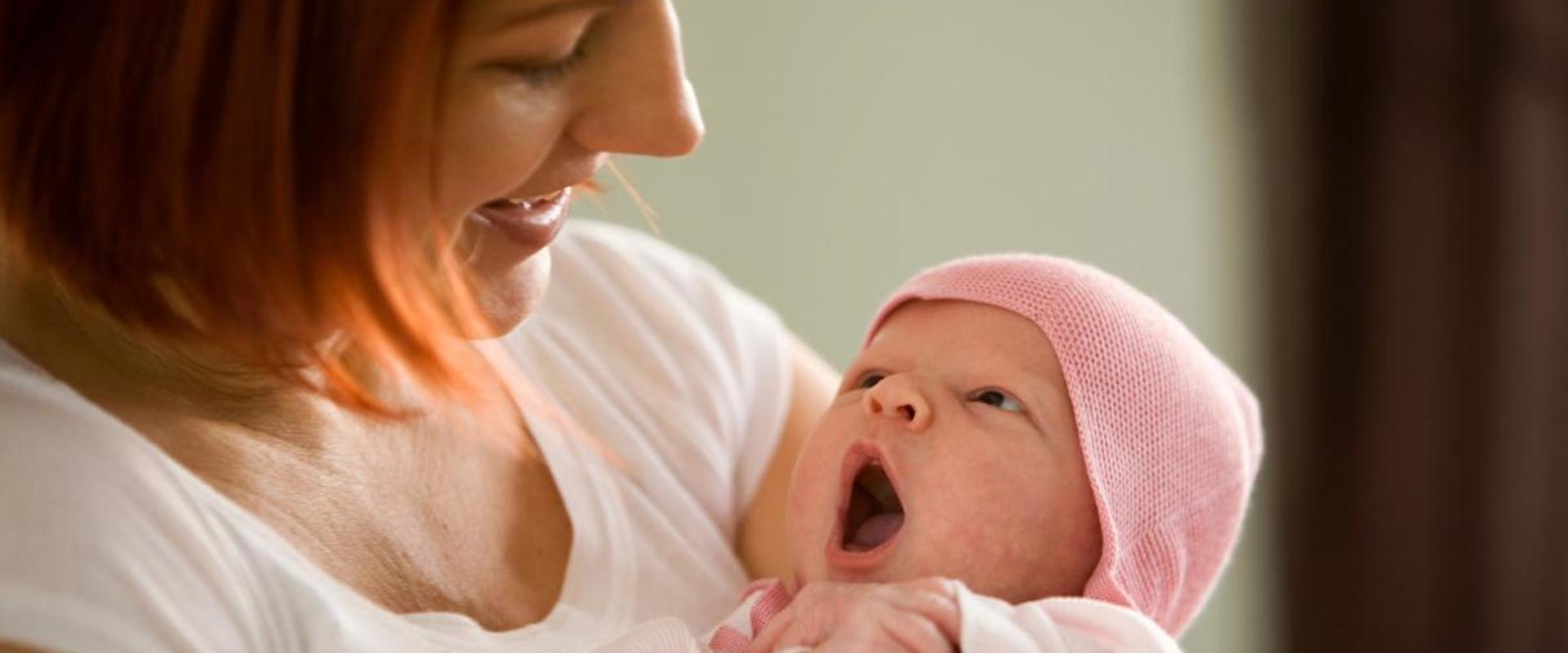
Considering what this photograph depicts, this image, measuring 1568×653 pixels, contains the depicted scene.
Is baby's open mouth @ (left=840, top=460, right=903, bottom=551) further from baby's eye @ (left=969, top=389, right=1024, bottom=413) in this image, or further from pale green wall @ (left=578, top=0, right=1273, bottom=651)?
pale green wall @ (left=578, top=0, right=1273, bottom=651)

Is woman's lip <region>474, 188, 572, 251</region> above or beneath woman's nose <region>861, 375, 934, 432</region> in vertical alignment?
above

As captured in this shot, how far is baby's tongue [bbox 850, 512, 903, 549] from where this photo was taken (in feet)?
4.15

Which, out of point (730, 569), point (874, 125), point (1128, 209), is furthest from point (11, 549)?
point (1128, 209)

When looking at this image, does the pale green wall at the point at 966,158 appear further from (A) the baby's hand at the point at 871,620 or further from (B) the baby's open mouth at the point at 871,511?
(A) the baby's hand at the point at 871,620

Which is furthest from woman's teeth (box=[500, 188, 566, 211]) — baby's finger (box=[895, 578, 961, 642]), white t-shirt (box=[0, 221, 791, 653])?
baby's finger (box=[895, 578, 961, 642])

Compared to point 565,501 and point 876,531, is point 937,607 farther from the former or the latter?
point 565,501

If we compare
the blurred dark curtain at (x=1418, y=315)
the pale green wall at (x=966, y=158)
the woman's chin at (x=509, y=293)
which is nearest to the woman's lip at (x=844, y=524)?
the woman's chin at (x=509, y=293)

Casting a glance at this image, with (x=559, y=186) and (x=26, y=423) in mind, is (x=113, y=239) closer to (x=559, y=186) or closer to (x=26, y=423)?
(x=26, y=423)

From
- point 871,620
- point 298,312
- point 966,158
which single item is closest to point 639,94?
point 298,312

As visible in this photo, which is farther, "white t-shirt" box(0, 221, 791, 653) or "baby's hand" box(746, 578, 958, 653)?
"baby's hand" box(746, 578, 958, 653)

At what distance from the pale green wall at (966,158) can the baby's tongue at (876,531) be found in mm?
832

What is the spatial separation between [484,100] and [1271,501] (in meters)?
2.09

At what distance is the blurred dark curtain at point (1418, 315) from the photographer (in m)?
2.61

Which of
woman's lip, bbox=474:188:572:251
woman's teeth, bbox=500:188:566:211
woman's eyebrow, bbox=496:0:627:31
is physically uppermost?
woman's eyebrow, bbox=496:0:627:31
